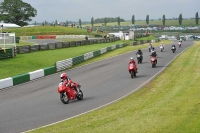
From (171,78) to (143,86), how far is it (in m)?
3.67

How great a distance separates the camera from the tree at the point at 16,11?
12038 cm

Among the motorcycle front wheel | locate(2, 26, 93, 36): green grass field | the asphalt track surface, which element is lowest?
the asphalt track surface

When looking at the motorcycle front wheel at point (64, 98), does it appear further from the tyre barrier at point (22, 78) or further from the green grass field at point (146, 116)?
the tyre barrier at point (22, 78)

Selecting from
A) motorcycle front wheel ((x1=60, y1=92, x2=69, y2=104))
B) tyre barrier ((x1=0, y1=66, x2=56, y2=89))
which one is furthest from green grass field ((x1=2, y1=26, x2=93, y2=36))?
motorcycle front wheel ((x1=60, y1=92, x2=69, y2=104))

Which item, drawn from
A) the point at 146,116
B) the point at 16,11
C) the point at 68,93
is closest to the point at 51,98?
the point at 68,93

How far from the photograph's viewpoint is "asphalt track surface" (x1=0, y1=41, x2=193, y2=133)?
1327cm

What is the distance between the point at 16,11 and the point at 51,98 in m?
109

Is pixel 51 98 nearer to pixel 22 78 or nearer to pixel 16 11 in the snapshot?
pixel 22 78

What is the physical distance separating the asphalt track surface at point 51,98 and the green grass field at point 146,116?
992 mm

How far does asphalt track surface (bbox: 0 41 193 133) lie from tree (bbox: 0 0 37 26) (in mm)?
97558

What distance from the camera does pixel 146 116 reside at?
1225 cm

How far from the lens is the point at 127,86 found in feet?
69.0

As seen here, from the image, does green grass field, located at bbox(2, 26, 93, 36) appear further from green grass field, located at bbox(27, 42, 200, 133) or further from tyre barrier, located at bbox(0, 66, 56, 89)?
green grass field, located at bbox(27, 42, 200, 133)

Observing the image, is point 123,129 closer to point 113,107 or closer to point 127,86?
point 113,107
